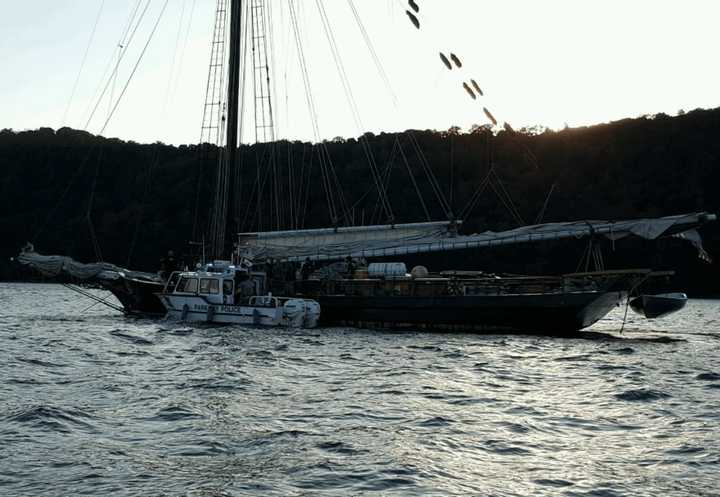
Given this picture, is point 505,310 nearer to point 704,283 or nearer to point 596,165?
point 704,283

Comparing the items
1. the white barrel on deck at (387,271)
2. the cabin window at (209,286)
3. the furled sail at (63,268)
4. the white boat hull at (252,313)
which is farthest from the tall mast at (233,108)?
the white barrel on deck at (387,271)

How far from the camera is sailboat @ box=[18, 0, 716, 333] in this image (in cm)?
3875

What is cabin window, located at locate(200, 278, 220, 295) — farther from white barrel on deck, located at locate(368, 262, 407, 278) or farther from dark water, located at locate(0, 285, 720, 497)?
dark water, located at locate(0, 285, 720, 497)

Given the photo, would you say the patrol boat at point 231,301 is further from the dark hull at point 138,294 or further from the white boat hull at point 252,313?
the dark hull at point 138,294

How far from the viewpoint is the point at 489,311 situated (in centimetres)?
3950

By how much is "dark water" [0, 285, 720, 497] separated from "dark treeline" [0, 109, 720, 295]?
8361cm

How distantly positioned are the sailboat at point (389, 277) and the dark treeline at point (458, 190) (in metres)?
63.8

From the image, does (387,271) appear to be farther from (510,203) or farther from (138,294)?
(510,203)

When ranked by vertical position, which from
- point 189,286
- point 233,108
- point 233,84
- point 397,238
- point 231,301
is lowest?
point 231,301

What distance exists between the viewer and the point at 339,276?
4588 centimetres

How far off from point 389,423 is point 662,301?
2640cm

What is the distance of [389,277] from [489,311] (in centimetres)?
580

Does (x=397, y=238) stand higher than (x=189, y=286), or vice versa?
(x=397, y=238)

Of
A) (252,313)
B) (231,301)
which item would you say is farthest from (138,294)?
(252,313)
